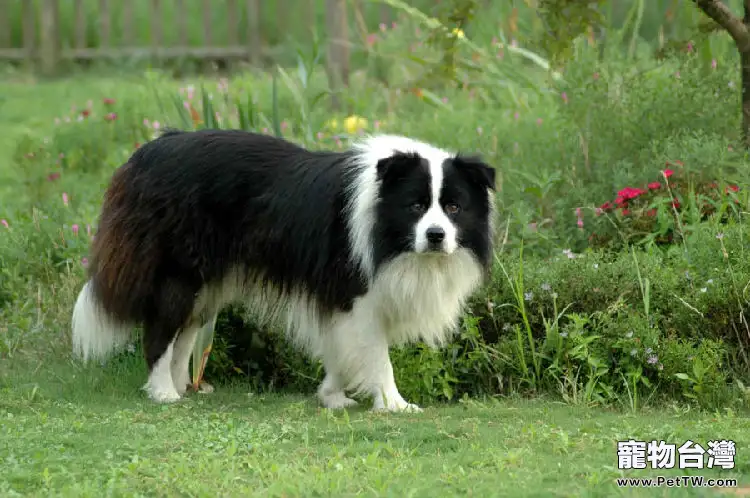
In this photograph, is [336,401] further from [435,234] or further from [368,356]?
[435,234]

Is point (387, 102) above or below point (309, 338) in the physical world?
above

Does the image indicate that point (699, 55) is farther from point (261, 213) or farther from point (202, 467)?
point (202, 467)

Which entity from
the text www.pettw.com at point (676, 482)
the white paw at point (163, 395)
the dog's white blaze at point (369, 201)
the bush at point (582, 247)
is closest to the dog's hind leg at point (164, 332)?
the white paw at point (163, 395)

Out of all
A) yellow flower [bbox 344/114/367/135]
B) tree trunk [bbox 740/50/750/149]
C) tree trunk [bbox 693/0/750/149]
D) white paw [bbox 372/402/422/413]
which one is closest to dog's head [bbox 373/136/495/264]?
white paw [bbox 372/402/422/413]

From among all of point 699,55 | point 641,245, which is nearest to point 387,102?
point 699,55

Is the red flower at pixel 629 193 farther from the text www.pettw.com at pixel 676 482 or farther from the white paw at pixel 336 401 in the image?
the text www.pettw.com at pixel 676 482

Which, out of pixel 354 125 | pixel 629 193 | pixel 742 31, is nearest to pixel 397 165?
pixel 629 193

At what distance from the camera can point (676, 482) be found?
13.2 ft

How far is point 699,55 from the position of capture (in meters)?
7.99

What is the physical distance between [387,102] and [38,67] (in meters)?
5.20

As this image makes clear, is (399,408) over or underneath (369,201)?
underneath

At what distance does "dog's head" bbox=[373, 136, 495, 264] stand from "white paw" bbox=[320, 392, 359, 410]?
822 millimetres

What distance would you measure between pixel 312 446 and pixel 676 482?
4.88 ft

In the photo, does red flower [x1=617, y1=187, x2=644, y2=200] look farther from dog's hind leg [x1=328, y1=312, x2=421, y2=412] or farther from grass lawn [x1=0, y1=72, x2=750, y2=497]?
dog's hind leg [x1=328, y1=312, x2=421, y2=412]
